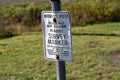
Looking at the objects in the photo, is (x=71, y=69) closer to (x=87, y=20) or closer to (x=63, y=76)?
(x=63, y=76)

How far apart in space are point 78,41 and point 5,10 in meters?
6.45

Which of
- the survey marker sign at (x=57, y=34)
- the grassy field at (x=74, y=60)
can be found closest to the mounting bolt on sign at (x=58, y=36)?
the survey marker sign at (x=57, y=34)

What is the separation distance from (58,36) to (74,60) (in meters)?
4.02

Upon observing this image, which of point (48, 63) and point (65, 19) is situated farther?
point (48, 63)

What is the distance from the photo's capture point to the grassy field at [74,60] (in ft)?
20.5

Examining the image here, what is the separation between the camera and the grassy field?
20.5 feet

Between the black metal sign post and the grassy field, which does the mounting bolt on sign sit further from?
the grassy field

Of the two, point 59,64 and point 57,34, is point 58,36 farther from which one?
point 59,64

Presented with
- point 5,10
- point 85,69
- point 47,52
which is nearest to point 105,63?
point 85,69

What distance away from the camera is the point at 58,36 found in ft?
9.91

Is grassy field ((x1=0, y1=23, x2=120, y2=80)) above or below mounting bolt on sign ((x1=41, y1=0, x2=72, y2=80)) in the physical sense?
below

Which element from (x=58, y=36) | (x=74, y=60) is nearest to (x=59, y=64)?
(x=58, y=36)

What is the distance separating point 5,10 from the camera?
47.9ft

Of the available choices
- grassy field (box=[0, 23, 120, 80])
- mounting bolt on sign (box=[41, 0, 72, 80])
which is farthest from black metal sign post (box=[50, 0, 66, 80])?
grassy field (box=[0, 23, 120, 80])
